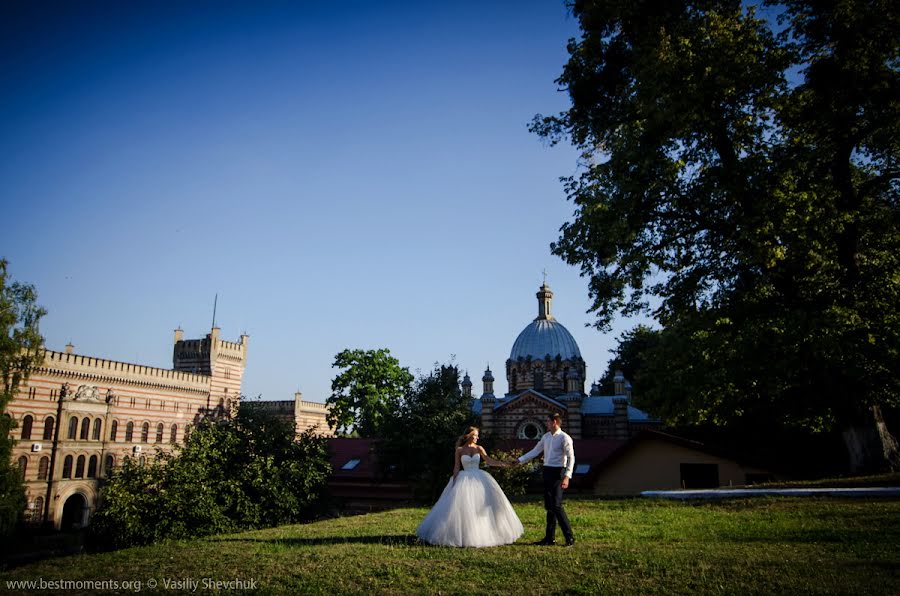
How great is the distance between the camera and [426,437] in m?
26.7

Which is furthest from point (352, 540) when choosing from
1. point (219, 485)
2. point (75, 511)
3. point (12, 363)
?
point (75, 511)

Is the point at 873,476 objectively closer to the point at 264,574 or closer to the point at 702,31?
the point at 702,31

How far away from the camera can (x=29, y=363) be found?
3353 cm

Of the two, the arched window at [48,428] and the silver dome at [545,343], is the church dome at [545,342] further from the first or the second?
the arched window at [48,428]

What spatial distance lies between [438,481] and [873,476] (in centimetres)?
1618

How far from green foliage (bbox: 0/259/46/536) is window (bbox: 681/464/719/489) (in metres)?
33.8

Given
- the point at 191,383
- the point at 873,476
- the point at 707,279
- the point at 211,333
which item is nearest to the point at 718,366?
the point at 707,279

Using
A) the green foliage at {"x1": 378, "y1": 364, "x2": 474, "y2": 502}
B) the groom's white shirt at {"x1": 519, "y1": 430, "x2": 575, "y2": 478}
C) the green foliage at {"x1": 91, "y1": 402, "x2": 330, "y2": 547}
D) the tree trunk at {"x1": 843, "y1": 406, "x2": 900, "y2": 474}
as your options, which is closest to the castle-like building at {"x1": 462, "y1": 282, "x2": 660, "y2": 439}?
the green foliage at {"x1": 378, "y1": 364, "x2": 474, "y2": 502}

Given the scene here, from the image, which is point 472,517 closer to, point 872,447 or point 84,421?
point 872,447

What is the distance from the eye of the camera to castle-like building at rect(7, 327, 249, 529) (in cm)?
3872

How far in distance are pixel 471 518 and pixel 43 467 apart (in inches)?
1656

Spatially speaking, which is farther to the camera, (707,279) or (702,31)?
(707,279)

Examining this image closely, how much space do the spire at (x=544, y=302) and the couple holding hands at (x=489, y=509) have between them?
5211 centimetres

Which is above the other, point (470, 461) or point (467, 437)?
point (467, 437)
